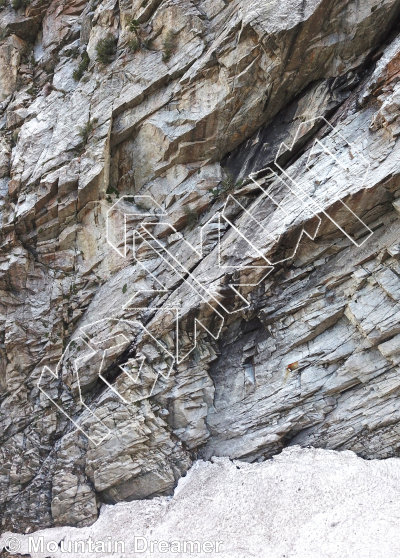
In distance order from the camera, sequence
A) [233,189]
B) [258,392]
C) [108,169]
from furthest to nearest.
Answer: [108,169] < [233,189] < [258,392]

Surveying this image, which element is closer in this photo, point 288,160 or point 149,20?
point 288,160

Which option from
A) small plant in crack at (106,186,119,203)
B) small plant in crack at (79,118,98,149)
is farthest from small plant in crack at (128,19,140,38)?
small plant in crack at (106,186,119,203)

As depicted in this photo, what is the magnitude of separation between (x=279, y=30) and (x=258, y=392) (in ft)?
34.4

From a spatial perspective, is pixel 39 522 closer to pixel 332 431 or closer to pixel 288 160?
pixel 332 431

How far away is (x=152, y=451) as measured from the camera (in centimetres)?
1142

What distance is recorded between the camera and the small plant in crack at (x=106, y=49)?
14.1m

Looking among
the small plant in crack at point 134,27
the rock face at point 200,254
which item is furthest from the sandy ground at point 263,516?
the small plant in crack at point 134,27

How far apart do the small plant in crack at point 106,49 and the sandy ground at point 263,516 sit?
14464 mm

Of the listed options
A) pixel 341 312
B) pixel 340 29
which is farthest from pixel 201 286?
pixel 340 29

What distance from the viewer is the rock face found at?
10219mm

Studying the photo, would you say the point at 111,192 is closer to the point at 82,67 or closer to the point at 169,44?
the point at 169,44

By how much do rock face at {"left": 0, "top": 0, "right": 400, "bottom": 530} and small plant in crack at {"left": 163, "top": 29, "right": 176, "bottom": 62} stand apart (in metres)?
0.08
